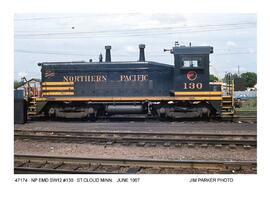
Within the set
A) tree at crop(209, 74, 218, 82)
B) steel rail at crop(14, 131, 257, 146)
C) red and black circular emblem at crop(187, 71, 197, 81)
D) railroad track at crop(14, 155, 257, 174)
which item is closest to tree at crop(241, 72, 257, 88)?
tree at crop(209, 74, 218, 82)

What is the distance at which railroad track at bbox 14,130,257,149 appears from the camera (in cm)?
628

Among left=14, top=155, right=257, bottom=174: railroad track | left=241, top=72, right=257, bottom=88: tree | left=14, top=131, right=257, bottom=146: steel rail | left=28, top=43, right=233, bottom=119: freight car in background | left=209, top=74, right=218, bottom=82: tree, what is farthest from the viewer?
left=209, top=74, right=218, bottom=82: tree

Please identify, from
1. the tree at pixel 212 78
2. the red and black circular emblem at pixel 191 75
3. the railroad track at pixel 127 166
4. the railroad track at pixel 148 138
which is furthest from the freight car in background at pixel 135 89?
the railroad track at pixel 127 166

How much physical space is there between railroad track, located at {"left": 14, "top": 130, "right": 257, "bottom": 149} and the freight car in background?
2.61 m

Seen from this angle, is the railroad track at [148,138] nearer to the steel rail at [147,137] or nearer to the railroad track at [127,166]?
the steel rail at [147,137]

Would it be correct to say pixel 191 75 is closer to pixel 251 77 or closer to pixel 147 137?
pixel 251 77

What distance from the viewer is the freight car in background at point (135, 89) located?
970cm

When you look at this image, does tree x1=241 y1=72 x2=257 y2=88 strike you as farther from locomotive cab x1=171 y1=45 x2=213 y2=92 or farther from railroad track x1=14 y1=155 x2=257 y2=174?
railroad track x1=14 y1=155 x2=257 y2=174

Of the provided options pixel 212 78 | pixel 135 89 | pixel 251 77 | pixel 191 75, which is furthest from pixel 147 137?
pixel 212 78
